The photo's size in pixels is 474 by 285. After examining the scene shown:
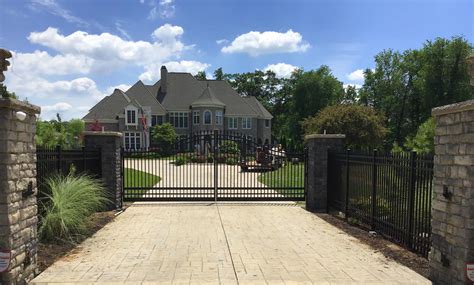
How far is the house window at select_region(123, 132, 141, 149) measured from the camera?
47875mm

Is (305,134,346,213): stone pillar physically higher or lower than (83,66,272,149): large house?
lower

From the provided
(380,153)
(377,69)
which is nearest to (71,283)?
(380,153)

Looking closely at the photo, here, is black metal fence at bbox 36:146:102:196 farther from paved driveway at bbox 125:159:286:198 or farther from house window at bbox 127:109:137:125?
house window at bbox 127:109:137:125

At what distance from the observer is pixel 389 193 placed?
7934mm

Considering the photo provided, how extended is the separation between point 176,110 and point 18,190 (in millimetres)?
45886

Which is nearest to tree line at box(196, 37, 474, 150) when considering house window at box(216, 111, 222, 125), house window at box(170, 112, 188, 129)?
house window at box(216, 111, 222, 125)

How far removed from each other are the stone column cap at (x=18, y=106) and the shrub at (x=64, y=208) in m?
2.17

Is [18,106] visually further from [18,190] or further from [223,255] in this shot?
[223,255]

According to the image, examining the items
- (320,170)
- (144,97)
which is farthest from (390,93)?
(320,170)

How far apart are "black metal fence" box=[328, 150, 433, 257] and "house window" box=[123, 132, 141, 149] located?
39945 millimetres

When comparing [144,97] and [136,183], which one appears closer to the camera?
[136,183]

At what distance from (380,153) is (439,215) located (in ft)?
9.54

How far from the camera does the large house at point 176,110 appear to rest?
157 ft

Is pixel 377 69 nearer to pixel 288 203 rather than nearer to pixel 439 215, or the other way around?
pixel 288 203
